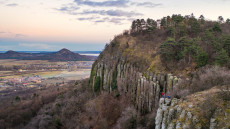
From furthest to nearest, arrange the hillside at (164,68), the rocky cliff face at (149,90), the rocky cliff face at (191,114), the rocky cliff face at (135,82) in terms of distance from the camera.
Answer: the rocky cliff face at (135,82) < the hillside at (164,68) < the rocky cliff face at (149,90) < the rocky cliff face at (191,114)

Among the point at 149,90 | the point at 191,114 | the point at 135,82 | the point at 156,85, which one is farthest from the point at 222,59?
the point at 191,114

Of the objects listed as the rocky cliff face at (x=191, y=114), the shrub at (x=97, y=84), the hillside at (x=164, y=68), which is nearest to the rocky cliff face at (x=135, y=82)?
the hillside at (x=164, y=68)

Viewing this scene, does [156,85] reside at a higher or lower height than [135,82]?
higher

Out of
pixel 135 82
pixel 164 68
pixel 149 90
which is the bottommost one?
pixel 149 90

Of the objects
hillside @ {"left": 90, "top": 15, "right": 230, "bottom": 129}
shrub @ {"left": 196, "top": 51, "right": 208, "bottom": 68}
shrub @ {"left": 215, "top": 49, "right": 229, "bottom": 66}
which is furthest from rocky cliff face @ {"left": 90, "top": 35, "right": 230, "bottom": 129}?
shrub @ {"left": 215, "top": 49, "right": 229, "bottom": 66}

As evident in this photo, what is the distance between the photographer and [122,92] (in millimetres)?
45875

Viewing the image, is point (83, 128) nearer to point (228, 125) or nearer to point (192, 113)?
point (192, 113)

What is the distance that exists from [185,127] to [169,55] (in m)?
25.8

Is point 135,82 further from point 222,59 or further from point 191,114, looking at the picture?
point 191,114

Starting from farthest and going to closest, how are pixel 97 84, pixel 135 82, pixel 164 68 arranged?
1. pixel 97 84
2. pixel 135 82
3. pixel 164 68

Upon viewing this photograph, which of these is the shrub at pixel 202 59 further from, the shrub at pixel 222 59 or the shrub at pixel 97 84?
the shrub at pixel 97 84

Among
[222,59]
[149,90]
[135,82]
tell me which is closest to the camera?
[222,59]

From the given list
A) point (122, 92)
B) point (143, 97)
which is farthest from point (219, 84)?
point (122, 92)

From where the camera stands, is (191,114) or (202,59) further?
(202,59)
